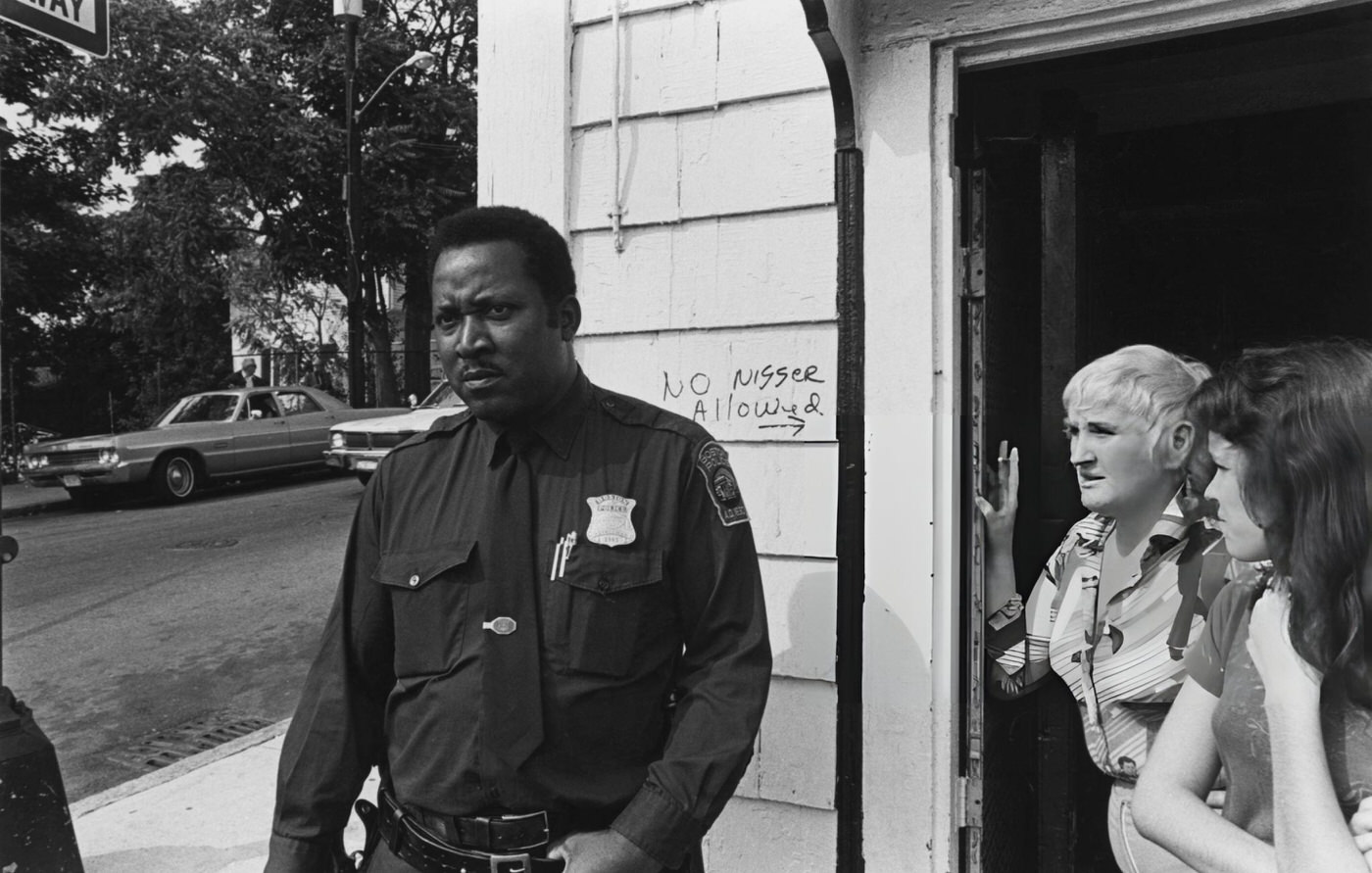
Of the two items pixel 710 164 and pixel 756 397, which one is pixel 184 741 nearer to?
pixel 756 397

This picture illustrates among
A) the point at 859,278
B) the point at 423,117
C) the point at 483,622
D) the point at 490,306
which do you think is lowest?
the point at 483,622

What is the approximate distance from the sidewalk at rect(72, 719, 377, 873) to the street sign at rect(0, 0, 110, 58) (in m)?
2.95

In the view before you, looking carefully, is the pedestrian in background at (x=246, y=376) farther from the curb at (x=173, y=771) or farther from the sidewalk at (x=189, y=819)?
the sidewalk at (x=189, y=819)

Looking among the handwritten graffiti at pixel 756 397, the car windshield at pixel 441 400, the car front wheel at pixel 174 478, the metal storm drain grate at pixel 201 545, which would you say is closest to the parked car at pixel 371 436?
the car windshield at pixel 441 400

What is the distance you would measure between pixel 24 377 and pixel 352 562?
20948mm

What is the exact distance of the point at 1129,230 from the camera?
4598 mm

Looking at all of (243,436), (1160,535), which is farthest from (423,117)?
(1160,535)

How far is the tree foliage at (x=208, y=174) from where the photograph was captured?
17516 millimetres

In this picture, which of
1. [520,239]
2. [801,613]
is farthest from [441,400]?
[520,239]

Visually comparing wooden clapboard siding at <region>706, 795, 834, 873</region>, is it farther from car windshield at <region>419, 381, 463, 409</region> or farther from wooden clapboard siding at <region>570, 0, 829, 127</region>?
car windshield at <region>419, 381, 463, 409</region>

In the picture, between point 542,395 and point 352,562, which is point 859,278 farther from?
point 352,562

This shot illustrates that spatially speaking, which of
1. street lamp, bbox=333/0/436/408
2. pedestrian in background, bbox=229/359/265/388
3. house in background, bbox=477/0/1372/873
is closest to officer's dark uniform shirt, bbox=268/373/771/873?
house in background, bbox=477/0/1372/873

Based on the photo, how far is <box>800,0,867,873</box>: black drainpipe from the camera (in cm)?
261

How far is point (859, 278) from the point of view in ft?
8.61
